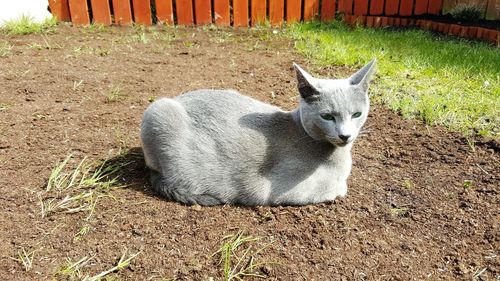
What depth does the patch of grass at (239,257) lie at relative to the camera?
75.4 inches

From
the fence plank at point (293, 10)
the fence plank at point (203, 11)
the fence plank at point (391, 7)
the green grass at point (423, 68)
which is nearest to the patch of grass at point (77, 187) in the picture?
the green grass at point (423, 68)

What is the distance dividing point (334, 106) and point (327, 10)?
526 centimetres

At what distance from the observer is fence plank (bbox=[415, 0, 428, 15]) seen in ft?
24.3

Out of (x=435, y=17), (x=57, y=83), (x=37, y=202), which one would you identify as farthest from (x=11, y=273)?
(x=435, y=17)

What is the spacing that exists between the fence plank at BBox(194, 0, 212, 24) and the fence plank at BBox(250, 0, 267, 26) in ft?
2.22

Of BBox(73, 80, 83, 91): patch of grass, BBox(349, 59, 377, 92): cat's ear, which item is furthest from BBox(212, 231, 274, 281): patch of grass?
BBox(73, 80, 83, 91): patch of grass

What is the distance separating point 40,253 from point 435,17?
742cm

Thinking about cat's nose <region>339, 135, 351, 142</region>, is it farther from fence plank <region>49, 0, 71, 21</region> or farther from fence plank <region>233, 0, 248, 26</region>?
fence plank <region>49, 0, 71, 21</region>

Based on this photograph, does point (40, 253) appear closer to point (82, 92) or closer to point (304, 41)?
point (82, 92)

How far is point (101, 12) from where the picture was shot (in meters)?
6.23

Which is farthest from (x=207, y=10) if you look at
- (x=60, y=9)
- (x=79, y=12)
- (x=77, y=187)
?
(x=77, y=187)

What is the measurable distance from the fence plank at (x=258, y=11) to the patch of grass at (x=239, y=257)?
5.06 m

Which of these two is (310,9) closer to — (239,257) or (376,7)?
(376,7)

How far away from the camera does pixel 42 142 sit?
2930mm
